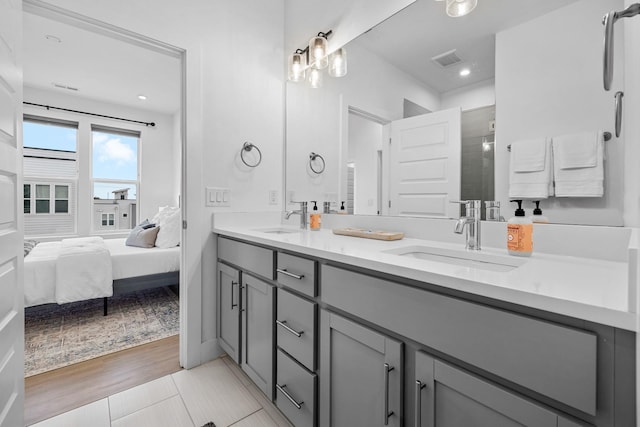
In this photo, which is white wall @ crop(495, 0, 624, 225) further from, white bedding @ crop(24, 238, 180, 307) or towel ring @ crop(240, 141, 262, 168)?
white bedding @ crop(24, 238, 180, 307)

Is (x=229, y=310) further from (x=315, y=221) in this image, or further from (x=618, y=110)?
(x=618, y=110)

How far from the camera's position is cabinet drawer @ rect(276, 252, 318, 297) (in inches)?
43.5

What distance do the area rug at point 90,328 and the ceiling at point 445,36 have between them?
2560 millimetres

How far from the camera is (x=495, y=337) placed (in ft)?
2.02

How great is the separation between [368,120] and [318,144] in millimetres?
504

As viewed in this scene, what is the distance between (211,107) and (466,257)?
1.77m

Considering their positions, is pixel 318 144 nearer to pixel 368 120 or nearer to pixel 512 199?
pixel 368 120

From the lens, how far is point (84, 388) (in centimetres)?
162

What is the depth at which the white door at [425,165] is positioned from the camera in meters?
1.31

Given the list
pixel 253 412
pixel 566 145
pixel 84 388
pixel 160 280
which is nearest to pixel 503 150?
pixel 566 145

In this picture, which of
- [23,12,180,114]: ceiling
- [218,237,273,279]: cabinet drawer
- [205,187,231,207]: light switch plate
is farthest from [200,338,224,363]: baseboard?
[23,12,180,114]: ceiling

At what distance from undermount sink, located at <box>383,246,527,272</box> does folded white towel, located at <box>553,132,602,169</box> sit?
0.38 m

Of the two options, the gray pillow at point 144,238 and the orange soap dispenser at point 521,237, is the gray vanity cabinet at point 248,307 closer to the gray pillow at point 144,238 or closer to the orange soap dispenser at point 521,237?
the orange soap dispenser at point 521,237

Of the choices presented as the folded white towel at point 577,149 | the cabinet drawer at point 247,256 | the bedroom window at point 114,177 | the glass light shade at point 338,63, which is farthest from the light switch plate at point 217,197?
the bedroom window at point 114,177
